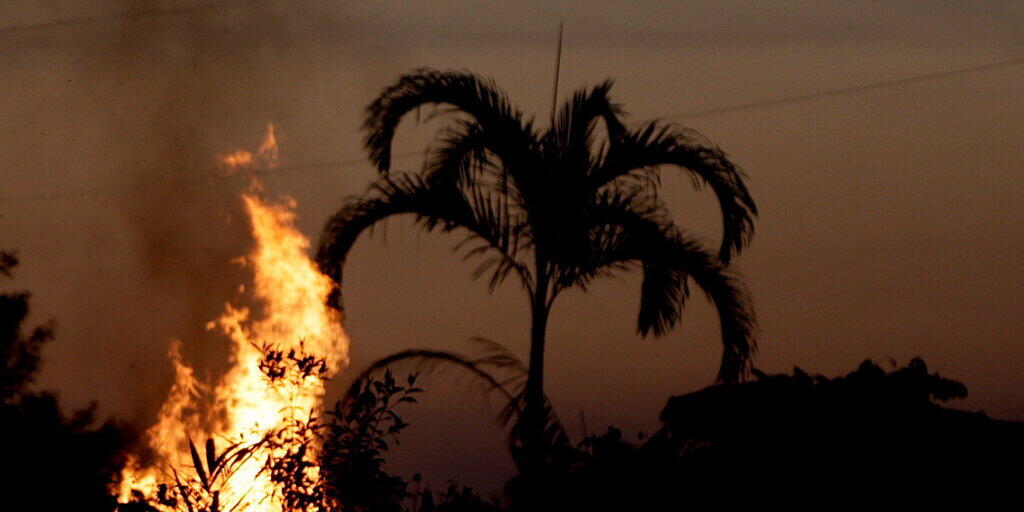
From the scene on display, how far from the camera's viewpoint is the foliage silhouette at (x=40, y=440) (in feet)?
35.3

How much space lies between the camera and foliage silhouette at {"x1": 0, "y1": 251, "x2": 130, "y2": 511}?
1076 cm

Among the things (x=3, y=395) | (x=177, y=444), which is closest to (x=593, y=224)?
(x=177, y=444)

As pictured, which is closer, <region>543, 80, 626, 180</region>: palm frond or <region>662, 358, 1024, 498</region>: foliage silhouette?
<region>662, 358, 1024, 498</region>: foliage silhouette

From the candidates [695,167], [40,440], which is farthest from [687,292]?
[40,440]

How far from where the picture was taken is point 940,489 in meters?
7.47

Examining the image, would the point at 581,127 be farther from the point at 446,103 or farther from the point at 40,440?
the point at 40,440

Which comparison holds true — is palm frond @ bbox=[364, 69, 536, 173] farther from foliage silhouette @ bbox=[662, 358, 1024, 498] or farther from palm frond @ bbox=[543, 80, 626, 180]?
foliage silhouette @ bbox=[662, 358, 1024, 498]

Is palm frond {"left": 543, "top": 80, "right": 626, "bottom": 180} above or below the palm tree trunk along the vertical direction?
above

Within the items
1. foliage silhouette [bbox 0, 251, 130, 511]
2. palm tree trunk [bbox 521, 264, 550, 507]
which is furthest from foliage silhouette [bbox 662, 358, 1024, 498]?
foliage silhouette [bbox 0, 251, 130, 511]

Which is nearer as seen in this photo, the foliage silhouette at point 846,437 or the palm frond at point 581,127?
the foliage silhouette at point 846,437

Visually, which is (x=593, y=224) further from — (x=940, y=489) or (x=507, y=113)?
(x=940, y=489)

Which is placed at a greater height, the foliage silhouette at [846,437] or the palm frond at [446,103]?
the palm frond at [446,103]

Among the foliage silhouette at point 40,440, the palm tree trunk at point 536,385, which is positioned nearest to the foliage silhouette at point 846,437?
the palm tree trunk at point 536,385

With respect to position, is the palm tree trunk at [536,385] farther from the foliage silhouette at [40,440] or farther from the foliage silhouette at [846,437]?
the foliage silhouette at [40,440]
